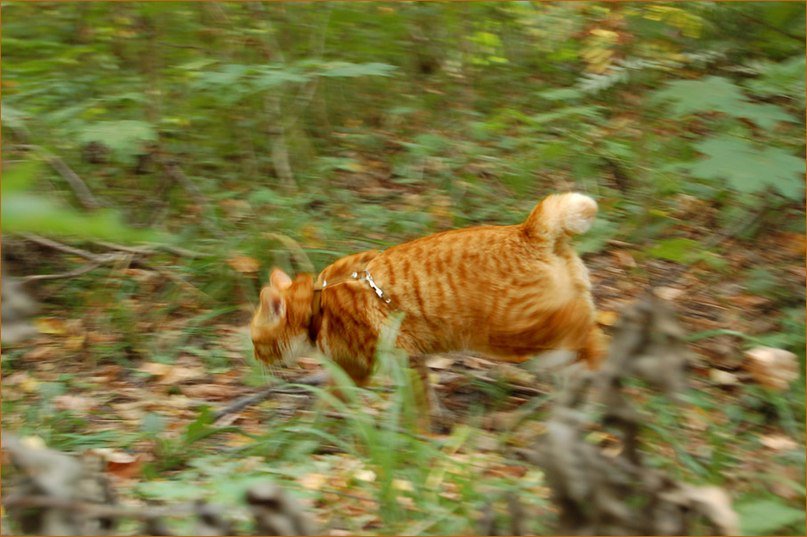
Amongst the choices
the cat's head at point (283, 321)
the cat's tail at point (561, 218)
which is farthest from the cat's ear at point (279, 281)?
the cat's tail at point (561, 218)

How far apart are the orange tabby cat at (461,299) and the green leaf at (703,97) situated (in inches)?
25.1

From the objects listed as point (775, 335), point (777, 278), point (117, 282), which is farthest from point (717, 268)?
point (117, 282)

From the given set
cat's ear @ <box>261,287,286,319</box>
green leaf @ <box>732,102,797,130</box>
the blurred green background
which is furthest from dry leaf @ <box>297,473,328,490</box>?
green leaf @ <box>732,102,797,130</box>

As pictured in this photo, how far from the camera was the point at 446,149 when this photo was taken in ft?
23.4

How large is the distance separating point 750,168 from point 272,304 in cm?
257

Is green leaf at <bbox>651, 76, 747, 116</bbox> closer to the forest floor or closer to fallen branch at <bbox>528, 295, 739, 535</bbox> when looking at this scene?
the forest floor

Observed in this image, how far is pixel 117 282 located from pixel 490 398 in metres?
2.78

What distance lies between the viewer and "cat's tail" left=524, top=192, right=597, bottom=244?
4.04 metres

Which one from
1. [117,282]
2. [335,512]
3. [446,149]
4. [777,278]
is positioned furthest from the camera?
[446,149]

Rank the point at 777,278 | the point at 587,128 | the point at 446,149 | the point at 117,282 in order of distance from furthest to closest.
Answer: the point at 446,149
the point at 587,128
the point at 117,282
the point at 777,278

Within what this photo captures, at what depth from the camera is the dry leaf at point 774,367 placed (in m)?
3.87

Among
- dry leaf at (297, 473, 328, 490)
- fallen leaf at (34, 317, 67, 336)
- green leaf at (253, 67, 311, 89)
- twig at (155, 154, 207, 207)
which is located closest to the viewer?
dry leaf at (297, 473, 328, 490)

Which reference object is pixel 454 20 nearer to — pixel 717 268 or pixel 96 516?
pixel 717 268

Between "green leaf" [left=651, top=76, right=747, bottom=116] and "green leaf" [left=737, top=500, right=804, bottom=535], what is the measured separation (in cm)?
191
